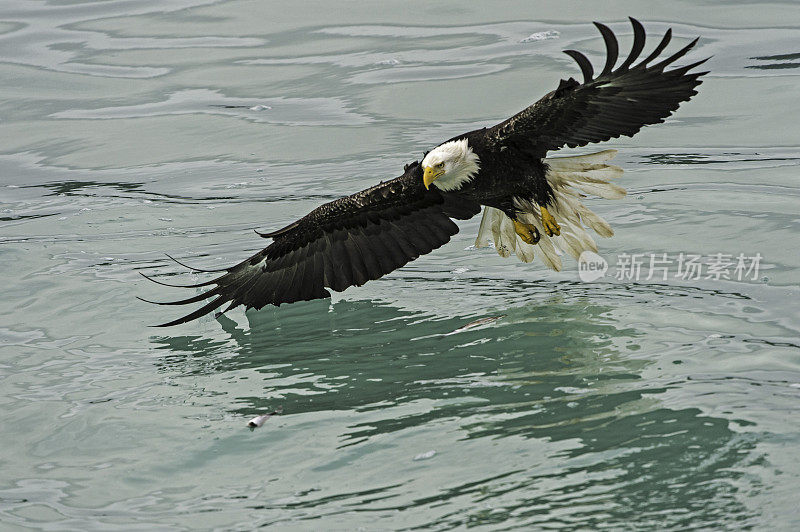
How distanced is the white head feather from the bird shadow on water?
0.70 metres

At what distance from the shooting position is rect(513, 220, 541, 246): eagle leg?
5.87m

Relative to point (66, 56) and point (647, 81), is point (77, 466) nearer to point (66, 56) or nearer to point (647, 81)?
point (647, 81)

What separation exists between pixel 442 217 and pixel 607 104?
4.02 feet

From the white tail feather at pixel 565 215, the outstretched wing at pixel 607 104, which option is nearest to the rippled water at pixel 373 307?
the white tail feather at pixel 565 215

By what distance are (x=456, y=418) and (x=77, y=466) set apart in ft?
4.82

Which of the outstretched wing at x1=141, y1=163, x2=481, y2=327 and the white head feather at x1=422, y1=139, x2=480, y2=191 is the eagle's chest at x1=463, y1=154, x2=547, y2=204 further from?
the outstretched wing at x1=141, y1=163, x2=481, y2=327

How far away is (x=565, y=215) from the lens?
19.1ft

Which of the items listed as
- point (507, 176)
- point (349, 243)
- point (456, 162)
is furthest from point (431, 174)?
point (349, 243)

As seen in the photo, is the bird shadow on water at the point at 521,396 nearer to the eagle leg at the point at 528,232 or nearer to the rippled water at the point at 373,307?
the rippled water at the point at 373,307

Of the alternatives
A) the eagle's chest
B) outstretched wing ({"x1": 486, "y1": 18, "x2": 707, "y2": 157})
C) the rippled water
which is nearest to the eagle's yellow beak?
the eagle's chest

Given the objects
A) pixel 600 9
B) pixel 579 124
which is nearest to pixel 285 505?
pixel 579 124

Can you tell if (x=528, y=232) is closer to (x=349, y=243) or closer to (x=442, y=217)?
(x=442, y=217)

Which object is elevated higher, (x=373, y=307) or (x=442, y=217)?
(x=442, y=217)

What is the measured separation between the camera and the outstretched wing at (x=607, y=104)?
4.97m
